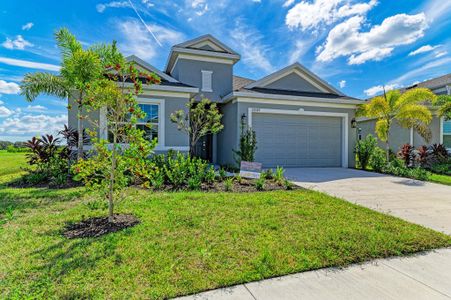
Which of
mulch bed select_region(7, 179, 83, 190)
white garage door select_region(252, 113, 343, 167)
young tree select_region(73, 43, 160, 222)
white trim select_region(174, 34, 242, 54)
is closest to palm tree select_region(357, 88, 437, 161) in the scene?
white garage door select_region(252, 113, 343, 167)

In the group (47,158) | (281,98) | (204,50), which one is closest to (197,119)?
(281,98)

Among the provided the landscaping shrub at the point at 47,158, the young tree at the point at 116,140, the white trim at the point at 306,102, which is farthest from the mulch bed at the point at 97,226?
the white trim at the point at 306,102

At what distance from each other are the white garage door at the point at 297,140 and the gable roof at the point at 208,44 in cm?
490

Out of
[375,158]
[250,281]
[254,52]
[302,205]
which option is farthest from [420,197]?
[254,52]

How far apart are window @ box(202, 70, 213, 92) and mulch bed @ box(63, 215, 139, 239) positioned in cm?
1015

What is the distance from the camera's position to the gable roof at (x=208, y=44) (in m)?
13.4

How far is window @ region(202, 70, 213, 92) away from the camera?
13531mm

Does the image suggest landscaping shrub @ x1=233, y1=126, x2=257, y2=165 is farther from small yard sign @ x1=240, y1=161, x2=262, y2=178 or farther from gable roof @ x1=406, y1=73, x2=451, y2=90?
gable roof @ x1=406, y1=73, x2=451, y2=90

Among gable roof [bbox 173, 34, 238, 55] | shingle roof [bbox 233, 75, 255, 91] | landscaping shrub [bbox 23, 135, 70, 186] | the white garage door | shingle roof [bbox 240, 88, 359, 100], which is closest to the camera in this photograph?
landscaping shrub [bbox 23, 135, 70, 186]

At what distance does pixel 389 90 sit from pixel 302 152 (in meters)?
5.30

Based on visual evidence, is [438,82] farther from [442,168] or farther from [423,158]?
[442,168]

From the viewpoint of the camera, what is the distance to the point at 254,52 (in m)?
15.0

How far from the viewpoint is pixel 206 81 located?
44.5ft

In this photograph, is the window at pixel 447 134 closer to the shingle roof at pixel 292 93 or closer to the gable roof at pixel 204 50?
the shingle roof at pixel 292 93
